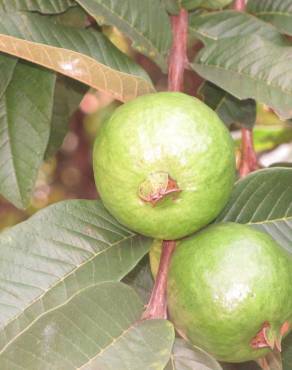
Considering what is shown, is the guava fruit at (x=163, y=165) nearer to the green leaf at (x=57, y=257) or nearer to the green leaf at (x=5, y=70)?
the green leaf at (x=57, y=257)

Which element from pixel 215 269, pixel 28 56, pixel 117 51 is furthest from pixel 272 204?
pixel 28 56

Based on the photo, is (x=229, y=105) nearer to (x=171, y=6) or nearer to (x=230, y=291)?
(x=171, y=6)

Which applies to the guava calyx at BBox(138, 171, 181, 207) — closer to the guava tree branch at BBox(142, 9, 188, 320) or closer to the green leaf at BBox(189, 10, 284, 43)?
the guava tree branch at BBox(142, 9, 188, 320)

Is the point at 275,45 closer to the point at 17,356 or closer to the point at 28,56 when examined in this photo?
the point at 28,56

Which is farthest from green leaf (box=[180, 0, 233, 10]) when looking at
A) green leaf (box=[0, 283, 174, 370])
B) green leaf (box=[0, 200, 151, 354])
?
green leaf (box=[0, 283, 174, 370])

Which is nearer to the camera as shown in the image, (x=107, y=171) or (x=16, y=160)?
(x=107, y=171)

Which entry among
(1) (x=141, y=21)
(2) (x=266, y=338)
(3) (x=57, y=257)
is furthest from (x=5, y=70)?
(2) (x=266, y=338)

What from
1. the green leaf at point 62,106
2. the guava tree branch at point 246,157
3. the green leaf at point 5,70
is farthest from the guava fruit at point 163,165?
the green leaf at point 62,106
